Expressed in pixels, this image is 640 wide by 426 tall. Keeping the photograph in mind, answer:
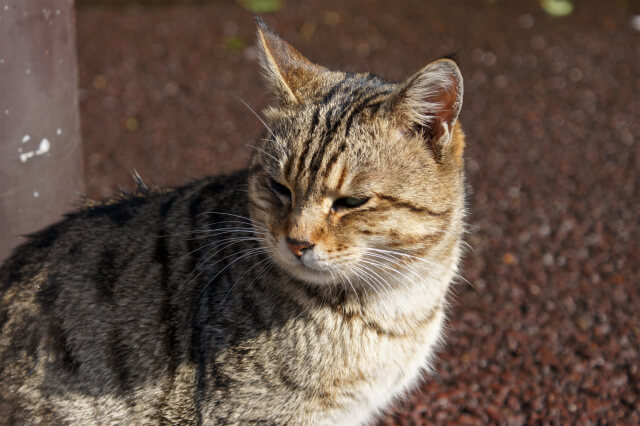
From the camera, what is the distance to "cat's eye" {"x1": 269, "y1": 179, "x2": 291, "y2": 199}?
252cm

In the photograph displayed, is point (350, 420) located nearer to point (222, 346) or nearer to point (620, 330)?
point (222, 346)

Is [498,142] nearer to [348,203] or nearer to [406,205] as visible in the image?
[406,205]

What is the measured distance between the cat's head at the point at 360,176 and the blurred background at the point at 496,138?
612mm

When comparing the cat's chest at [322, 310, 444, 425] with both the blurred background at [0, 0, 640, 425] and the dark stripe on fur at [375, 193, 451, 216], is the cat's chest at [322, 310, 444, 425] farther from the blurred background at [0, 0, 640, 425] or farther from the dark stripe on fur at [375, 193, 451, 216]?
the blurred background at [0, 0, 640, 425]

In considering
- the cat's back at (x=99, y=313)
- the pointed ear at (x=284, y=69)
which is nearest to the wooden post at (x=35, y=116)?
the cat's back at (x=99, y=313)

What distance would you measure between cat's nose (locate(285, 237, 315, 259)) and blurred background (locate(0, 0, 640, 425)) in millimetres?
1071

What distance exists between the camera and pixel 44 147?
132 inches

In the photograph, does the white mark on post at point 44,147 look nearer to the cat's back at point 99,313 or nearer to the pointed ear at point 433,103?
the cat's back at point 99,313

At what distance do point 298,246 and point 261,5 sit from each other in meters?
6.09

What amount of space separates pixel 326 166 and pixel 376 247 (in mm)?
355

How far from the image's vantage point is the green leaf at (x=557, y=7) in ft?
26.2

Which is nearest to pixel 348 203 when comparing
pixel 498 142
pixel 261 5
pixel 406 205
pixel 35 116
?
pixel 406 205

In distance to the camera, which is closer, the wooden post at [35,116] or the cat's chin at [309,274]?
the cat's chin at [309,274]

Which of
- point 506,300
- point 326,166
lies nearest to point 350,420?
point 326,166
